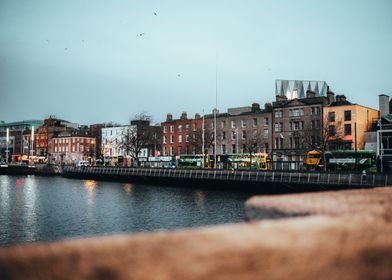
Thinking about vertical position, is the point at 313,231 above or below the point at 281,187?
above

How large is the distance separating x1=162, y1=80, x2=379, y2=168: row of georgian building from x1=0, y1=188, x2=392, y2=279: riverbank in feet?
175

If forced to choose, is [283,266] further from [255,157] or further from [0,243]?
[255,157]

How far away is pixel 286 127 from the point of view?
68375 millimetres

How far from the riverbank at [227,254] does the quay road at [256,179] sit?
108 feet

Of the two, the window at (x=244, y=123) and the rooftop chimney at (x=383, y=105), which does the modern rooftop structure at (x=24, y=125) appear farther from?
the rooftop chimney at (x=383, y=105)

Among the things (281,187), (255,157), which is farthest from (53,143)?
(281,187)

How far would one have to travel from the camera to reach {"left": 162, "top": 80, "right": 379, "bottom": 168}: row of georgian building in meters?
60.6

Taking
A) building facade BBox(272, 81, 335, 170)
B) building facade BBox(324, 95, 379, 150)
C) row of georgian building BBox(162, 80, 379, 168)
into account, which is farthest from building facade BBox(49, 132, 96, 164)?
building facade BBox(324, 95, 379, 150)

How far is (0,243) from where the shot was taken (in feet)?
55.1

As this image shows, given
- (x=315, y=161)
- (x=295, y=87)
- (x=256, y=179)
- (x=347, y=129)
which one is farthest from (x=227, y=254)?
(x=295, y=87)

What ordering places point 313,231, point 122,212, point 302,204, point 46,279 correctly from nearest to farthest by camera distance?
point 46,279 < point 313,231 < point 302,204 < point 122,212

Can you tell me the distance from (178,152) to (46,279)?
268ft

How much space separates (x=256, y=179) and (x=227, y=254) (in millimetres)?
41090

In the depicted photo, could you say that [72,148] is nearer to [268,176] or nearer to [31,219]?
[268,176]
